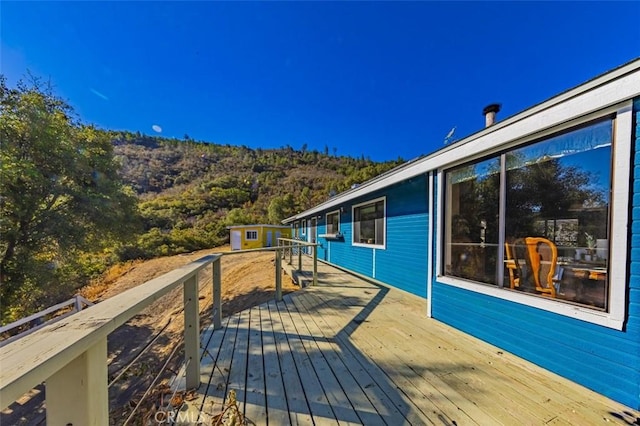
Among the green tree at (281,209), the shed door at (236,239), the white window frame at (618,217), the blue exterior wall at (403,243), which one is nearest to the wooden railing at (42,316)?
the white window frame at (618,217)

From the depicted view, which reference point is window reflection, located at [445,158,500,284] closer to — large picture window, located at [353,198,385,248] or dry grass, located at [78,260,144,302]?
large picture window, located at [353,198,385,248]

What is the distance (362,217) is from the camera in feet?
22.8

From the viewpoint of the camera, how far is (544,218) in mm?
2758

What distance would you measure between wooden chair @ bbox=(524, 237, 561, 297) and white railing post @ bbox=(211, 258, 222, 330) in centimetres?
326

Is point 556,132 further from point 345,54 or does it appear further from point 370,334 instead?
point 345,54

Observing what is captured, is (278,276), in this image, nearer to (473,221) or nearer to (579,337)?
(473,221)

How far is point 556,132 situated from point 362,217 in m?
4.88

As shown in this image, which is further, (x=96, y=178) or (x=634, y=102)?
(x=96, y=178)

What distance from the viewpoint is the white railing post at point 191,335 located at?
6.64ft

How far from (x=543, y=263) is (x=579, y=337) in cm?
75

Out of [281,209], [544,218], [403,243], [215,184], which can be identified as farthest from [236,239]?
[544,218]

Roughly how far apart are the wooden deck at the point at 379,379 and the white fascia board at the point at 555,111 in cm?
208

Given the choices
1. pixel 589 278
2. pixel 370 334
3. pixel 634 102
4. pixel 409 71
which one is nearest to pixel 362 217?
pixel 370 334

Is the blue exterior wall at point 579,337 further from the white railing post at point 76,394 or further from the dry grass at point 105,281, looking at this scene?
the dry grass at point 105,281
